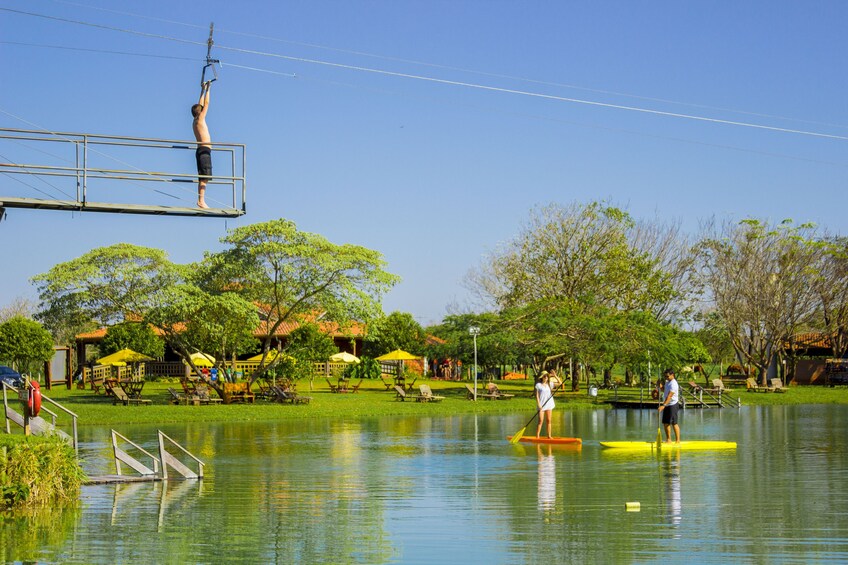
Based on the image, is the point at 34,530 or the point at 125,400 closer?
the point at 34,530

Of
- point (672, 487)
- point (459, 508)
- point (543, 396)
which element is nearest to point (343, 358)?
point (543, 396)

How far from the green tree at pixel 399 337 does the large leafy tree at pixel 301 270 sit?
25.0 m

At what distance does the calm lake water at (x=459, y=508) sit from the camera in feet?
41.9

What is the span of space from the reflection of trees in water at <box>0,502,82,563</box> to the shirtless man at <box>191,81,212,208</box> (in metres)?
5.75

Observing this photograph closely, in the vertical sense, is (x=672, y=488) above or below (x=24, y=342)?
below

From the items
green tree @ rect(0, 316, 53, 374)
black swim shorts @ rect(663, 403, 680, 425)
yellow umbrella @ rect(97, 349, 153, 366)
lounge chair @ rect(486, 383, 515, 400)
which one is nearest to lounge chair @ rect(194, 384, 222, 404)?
lounge chair @ rect(486, 383, 515, 400)

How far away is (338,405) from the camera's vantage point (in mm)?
43656

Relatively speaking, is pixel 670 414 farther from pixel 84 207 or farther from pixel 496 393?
pixel 496 393

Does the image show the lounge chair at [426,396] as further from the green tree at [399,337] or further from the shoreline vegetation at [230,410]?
the green tree at [399,337]

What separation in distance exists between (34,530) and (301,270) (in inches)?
1131

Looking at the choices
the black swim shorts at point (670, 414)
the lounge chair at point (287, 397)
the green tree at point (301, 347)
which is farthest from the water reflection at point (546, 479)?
the green tree at point (301, 347)

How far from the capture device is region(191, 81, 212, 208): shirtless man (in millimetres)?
19594

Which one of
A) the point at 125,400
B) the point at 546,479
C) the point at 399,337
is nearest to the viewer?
the point at 546,479

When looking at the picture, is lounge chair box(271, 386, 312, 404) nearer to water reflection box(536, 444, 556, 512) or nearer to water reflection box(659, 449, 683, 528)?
water reflection box(536, 444, 556, 512)
